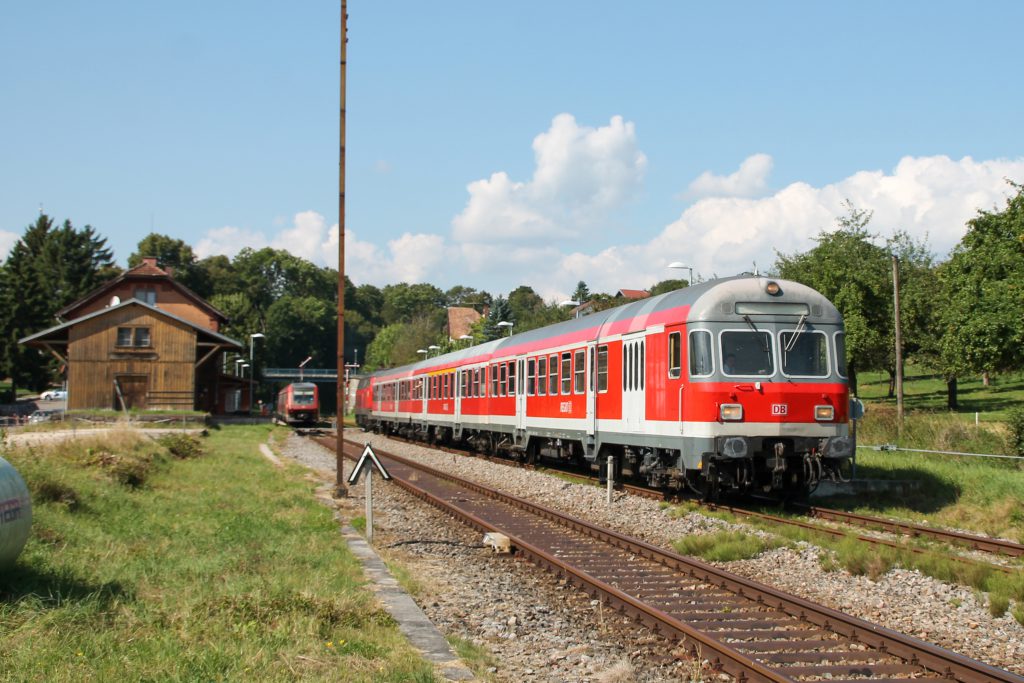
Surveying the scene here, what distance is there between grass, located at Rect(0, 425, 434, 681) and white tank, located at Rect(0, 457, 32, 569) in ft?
1.08

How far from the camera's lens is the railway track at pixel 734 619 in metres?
6.65

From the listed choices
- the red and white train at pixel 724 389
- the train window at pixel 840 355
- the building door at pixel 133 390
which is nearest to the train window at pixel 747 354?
the red and white train at pixel 724 389

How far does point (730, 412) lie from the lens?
14367 mm

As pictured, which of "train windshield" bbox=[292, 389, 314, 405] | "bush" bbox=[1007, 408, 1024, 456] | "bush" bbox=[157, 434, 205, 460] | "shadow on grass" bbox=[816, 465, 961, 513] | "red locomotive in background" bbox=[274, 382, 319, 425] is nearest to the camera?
"shadow on grass" bbox=[816, 465, 961, 513]

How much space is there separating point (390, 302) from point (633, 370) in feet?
550

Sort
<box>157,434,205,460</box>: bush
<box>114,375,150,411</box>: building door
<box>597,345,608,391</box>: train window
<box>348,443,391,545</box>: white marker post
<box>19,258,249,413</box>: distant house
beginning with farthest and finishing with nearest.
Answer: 1. <box>114,375,150,411</box>: building door
2. <box>19,258,249,413</box>: distant house
3. <box>157,434,205,460</box>: bush
4. <box>597,345,608,391</box>: train window
5. <box>348,443,391,545</box>: white marker post

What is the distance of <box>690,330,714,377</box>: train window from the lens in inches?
574

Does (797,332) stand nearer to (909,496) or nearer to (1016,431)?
(909,496)

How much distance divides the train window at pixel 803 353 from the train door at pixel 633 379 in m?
2.60

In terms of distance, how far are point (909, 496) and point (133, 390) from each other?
4346 cm

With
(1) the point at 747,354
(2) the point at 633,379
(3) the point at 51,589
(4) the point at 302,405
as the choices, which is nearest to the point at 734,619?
(3) the point at 51,589

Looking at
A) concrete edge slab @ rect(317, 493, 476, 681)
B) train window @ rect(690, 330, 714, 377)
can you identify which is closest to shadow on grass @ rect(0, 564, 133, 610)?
concrete edge slab @ rect(317, 493, 476, 681)

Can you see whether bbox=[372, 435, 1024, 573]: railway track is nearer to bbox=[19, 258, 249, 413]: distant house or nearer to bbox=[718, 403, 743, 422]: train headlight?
bbox=[718, 403, 743, 422]: train headlight

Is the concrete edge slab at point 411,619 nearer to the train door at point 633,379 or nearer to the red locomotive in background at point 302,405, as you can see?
the train door at point 633,379
